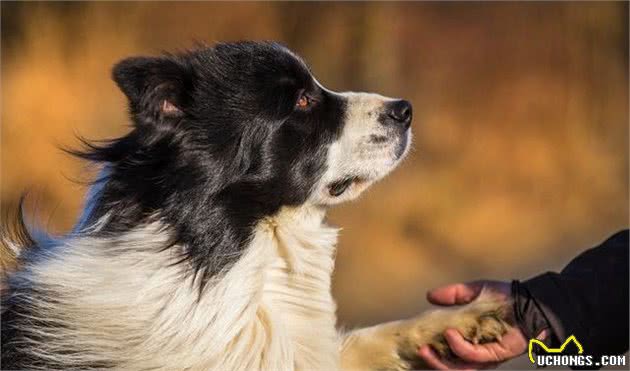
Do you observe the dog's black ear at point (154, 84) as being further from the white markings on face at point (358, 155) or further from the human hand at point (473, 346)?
the human hand at point (473, 346)

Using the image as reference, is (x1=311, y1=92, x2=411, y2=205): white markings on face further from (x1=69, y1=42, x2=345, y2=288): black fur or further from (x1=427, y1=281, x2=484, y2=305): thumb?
(x1=427, y1=281, x2=484, y2=305): thumb

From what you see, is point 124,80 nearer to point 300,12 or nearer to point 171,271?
point 171,271

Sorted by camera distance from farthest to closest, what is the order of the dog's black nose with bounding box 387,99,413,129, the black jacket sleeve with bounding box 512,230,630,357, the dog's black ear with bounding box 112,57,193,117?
1. the dog's black nose with bounding box 387,99,413,129
2. the black jacket sleeve with bounding box 512,230,630,357
3. the dog's black ear with bounding box 112,57,193,117

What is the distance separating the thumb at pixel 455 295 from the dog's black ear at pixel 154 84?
1.39 metres

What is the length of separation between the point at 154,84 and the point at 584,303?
217 cm

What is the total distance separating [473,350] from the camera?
14.8 feet

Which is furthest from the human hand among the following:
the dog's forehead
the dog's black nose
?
the dog's forehead

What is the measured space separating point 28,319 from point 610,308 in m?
2.60

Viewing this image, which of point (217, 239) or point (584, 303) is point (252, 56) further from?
point (584, 303)

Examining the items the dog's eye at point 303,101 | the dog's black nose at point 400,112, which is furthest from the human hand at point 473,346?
the dog's eye at point 303,101

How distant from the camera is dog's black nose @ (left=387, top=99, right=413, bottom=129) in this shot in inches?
194

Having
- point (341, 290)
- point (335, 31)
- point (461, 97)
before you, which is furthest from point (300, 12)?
point (341, 290)

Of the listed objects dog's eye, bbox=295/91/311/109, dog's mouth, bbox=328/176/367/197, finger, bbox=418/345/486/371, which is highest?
dog's eye, bbox=295/91/311/109

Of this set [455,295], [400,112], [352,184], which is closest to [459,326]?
[455,295]
